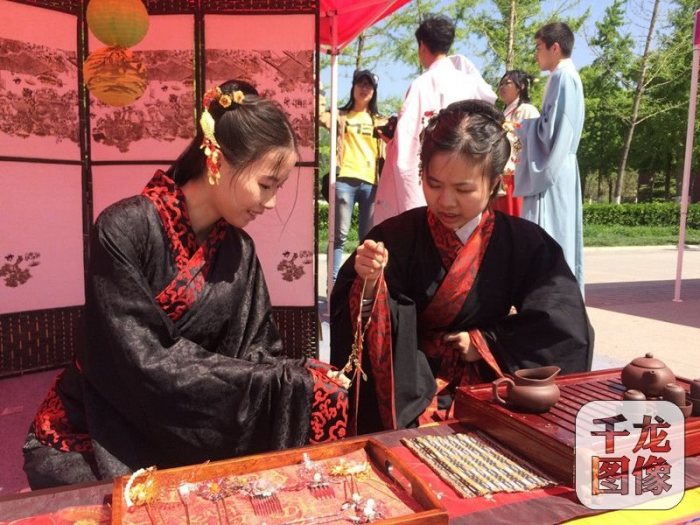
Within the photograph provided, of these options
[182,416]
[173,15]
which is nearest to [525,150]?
[173,15]

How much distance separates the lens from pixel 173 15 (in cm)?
402

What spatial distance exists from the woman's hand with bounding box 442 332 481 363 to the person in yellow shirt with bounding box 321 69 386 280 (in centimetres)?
353

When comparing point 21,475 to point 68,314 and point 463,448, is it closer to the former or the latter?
point 68,314

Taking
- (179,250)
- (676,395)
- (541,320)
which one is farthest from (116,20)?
(676,395)

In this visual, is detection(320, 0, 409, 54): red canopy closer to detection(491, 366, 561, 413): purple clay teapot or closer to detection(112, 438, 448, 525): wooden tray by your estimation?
detection(491, 366, 561, 413): purple clay teapot

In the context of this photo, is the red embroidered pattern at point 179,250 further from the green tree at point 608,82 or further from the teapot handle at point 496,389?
the green tree at point 608,82

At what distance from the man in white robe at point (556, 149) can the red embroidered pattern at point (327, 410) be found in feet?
9.88

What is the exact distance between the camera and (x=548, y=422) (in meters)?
1.43

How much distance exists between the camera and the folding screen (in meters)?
3.76

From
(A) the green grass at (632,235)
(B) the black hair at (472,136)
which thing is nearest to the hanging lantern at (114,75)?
(B) the black hair at (472,136)

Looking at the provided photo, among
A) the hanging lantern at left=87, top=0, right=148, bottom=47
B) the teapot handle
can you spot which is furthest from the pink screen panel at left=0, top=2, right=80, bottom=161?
the teapot handle

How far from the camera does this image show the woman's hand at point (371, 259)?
1.85m

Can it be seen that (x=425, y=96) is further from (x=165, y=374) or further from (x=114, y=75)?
(x=165, y=374)

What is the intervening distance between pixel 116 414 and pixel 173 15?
3.24 m
